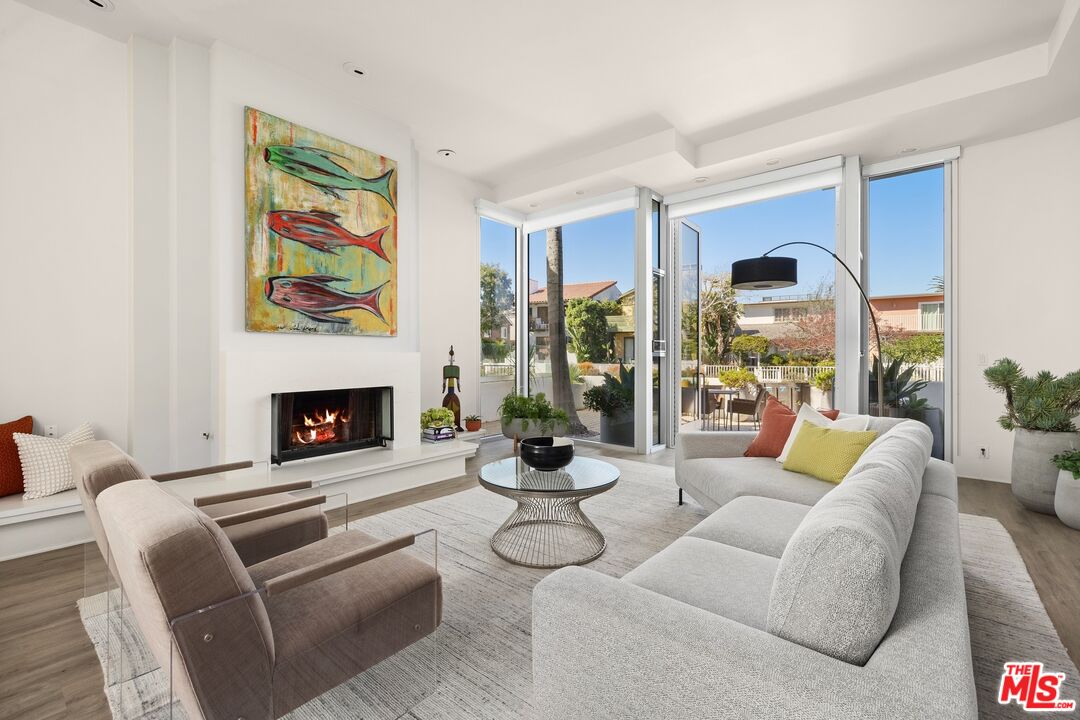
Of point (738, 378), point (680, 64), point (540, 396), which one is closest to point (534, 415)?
point (540, 396)

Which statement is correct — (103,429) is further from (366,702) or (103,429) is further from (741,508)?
(741,508)

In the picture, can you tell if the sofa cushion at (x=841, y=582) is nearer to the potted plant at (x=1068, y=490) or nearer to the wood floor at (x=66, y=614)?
the wood floor at (x=66, y=614)

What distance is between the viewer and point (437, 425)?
4.70 m

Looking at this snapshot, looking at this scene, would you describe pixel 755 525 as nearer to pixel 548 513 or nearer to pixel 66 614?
pixel 548 513

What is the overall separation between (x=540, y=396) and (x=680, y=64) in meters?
3.05

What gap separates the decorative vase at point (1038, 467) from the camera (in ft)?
10.9

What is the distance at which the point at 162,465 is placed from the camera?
338 cm

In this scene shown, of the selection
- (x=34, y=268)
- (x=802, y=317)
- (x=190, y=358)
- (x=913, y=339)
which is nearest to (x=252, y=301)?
(x=190, y=358)

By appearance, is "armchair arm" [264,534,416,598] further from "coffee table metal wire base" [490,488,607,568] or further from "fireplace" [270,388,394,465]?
"fireplace" [270,388,394,465]

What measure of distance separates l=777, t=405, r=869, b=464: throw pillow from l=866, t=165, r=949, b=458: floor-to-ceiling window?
A: 1998 mm

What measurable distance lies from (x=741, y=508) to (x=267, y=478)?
288 centimetres

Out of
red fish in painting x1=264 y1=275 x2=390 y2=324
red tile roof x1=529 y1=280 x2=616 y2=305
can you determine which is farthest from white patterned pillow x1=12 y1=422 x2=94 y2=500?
red tile roof x1=529 y1=280 x2=616 y2=305

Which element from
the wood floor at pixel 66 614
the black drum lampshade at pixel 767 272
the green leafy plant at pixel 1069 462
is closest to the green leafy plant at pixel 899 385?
the wood floor at pixel 66 614

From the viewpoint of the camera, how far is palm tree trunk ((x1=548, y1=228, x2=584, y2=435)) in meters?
6.18
